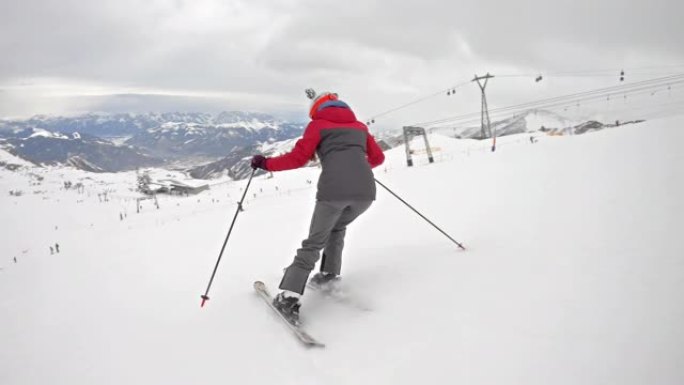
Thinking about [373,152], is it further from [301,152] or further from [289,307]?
[289,307]

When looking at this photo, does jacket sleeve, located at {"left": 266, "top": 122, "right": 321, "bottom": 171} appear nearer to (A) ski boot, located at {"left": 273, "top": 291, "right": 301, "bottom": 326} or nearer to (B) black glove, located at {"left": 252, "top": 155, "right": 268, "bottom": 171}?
(B) black glove, located at {"left": 252, "top": 155, "right": 268, "bottom": 171}

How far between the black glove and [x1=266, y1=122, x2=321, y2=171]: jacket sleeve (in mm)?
134

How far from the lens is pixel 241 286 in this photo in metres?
4.82

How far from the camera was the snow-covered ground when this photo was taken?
257cm

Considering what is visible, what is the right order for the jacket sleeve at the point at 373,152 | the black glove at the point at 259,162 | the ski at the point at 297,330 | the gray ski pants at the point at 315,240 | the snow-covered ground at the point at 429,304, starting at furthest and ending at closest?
the jacket sleeve at the point at 373,152
the black glove at the point at 259,162
the gray ski pants at the point at 315,240
the ski at the point at 297,330
the snow-covered ground at the point at 429,304

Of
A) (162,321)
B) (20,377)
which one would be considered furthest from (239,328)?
(20,377)

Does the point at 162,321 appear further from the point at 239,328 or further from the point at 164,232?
the point at 164,232

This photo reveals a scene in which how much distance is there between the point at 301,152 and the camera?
377 cm

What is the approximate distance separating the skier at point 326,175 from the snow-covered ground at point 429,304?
1.66ft

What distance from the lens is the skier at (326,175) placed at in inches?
146

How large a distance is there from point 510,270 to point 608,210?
2.24m

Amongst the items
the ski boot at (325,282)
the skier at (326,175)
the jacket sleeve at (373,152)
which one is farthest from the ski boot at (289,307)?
the jacket sleeve at (373,152)

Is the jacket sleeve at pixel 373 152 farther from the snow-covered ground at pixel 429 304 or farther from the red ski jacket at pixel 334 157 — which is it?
the snow-covered ground at pixel 429 304

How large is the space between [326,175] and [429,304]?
1741mm
